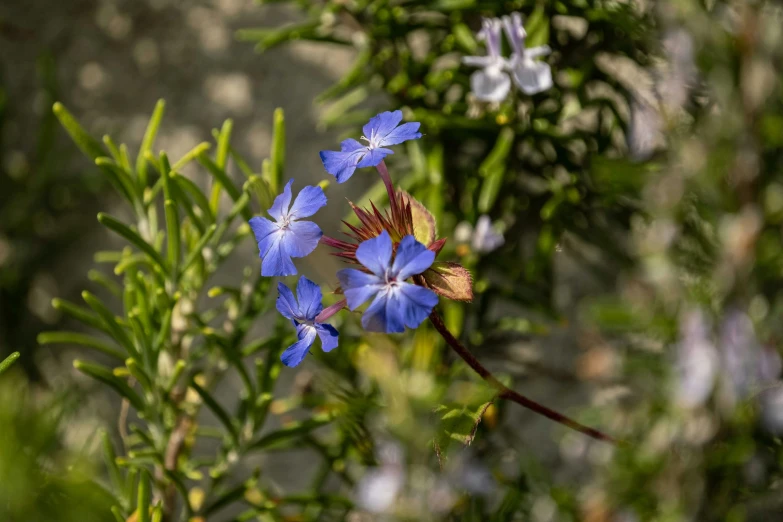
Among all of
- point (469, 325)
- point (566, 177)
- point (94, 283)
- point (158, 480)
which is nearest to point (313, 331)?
point (158, 480)

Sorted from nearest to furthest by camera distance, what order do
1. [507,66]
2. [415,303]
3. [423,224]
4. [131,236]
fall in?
[415,303], [423,224], [131,236], [507,66]

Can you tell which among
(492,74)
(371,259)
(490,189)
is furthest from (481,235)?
(371,259)

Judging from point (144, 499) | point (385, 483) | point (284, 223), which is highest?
point (284, 223)

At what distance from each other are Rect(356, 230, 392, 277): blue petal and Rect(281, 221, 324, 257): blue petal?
1.6 inches

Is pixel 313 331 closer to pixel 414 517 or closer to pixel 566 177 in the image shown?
pixel 414 517

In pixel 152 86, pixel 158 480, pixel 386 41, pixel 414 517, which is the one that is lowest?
pixel 414 517

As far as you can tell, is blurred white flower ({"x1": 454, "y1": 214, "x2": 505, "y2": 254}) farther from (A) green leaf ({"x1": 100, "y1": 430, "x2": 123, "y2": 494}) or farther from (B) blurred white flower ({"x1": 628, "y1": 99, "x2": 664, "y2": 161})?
(A) green leaf ({"x1": 100, "y1": 430, "x2": 123, "y2": 494})

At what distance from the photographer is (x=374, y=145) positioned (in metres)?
0.59

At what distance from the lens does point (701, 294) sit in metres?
0.77

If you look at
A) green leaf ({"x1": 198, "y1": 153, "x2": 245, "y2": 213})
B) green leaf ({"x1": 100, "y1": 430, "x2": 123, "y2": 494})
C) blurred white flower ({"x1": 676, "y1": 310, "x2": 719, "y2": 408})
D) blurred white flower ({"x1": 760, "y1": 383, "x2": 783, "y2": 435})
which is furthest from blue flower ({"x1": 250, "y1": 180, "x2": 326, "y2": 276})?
blurred white flower ({"x1": 760, "y1": 383, "x2": 783, "y2": 435})

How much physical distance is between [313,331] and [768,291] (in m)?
0.51

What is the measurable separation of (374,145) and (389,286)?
12 centimetres

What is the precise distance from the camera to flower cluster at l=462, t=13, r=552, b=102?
2.74 feet

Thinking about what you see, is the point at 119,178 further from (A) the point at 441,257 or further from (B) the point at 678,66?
(B) the point at 678,66
